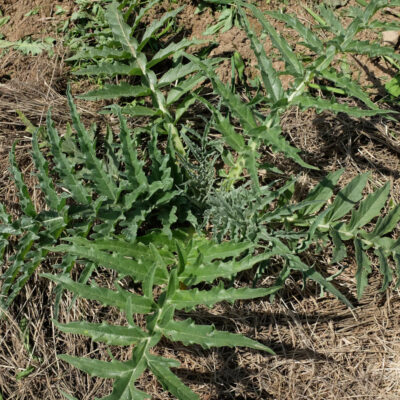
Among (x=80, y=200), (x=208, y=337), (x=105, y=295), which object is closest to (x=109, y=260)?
(x=105, y=295)

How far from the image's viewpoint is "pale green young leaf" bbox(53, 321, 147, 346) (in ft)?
5.04

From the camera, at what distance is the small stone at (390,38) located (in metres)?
2.44

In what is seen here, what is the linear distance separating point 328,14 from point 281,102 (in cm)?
41

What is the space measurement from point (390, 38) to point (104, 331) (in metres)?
2.13

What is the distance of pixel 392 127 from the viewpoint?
2422 mm

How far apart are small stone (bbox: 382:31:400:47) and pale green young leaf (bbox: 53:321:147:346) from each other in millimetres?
2022

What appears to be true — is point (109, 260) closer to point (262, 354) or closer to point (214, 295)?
point (214, 295)

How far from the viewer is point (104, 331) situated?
1.54m

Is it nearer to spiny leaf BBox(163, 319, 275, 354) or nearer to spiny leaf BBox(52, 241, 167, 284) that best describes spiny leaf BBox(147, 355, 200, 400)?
spiny leaf BBox(163, 319, 275, 354)

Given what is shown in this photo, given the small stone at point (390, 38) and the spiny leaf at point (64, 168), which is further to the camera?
the small stone at point (390, 38)

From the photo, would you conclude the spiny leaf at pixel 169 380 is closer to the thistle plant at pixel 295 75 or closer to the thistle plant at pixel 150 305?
the thistle plant at pixel 150 305

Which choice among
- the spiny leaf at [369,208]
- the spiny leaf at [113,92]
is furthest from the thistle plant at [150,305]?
the spiny leaf at [113,92]

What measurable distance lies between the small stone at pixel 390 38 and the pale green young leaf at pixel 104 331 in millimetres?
2022

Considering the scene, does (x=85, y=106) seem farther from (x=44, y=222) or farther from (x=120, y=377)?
(x=120, y=377)
